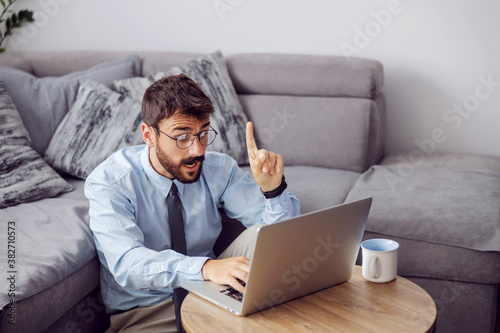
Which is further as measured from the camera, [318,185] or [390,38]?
[390,38]

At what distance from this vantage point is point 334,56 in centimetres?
272

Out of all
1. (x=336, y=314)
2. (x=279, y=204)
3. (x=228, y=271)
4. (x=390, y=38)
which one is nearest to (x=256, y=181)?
(x=279, y=204)

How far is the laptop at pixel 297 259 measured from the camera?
1186 mm

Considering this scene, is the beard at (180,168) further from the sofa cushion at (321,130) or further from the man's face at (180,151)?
the sofa cushion at (321,130)

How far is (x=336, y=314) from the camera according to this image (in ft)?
4.14

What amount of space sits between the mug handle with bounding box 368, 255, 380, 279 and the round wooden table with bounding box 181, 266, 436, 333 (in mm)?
29

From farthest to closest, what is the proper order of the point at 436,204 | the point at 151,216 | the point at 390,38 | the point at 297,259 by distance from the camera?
1. the point at 390,38
2. the point at 436,204
3. the point at 151,216
4. the point at 297,259

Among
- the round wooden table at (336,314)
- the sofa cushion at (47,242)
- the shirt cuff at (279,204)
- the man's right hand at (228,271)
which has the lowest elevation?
the sofa cushion at (47,242)

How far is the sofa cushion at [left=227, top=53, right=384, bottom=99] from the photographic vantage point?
8.59 ft

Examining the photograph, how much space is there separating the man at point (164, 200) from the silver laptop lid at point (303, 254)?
28 cm

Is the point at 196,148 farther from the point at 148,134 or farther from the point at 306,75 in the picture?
the point at 306,75

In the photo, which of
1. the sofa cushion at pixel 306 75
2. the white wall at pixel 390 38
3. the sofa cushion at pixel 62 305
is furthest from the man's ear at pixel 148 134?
the white wall at pixel 390 38

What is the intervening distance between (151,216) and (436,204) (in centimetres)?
103

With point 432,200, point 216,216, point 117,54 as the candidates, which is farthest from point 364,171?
point 117,54
